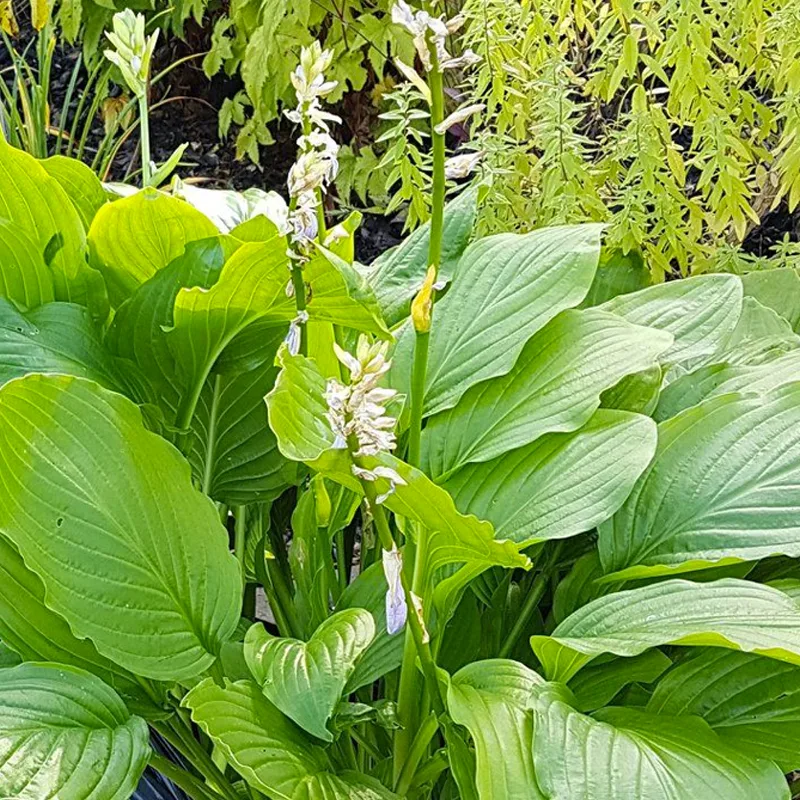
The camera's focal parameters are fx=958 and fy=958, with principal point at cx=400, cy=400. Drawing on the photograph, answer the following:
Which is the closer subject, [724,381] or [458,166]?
A: [458,166]

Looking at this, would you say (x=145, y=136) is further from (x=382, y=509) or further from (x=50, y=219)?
(x=382, y=509)

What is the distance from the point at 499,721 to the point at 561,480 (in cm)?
20

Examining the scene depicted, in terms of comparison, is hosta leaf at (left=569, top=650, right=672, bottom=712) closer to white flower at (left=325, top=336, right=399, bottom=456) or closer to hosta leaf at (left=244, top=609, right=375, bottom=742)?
hosta leaf at (left=244, top=609, right=375, bottom=742)

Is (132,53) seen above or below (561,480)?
above

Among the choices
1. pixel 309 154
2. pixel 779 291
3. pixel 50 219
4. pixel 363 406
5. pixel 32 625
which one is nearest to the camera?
pixel 363 406

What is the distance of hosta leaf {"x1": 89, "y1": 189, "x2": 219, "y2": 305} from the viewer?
0.83 metres

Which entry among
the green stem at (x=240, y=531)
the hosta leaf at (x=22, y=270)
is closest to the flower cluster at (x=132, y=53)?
the hosta leaf at (x=22, y=270)

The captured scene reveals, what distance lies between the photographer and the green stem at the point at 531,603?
878 millimetres

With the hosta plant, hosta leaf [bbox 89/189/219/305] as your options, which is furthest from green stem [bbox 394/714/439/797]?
hosta leaf [bbox 89/189/219/305]

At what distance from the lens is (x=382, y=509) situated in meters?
0.63

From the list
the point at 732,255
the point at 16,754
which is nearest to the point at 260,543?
the point at 16,754

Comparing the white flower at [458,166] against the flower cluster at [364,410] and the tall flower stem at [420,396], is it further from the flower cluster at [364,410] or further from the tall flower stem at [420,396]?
the flower cluster at [364,410]

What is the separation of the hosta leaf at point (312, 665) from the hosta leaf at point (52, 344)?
0.92ft

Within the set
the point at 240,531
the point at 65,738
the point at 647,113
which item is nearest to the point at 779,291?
the point at 647,113
